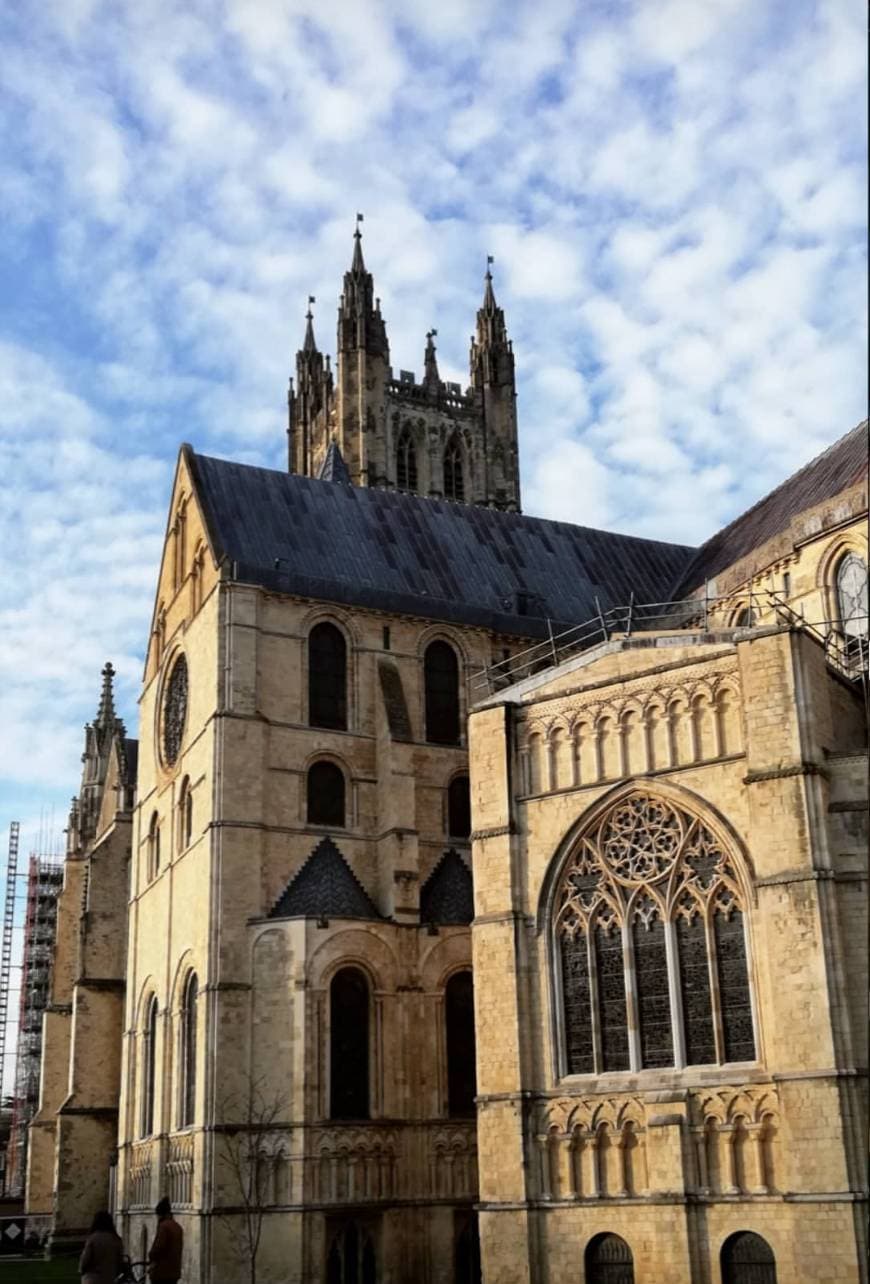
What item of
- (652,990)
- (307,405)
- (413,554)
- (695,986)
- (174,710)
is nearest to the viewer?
(695,986)

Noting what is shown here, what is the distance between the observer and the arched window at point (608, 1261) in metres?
25.2

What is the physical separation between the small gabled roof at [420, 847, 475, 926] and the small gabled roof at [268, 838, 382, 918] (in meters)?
1.27

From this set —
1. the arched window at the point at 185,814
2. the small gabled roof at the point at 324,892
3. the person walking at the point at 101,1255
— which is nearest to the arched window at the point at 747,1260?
the person walking at the point at 101,1255

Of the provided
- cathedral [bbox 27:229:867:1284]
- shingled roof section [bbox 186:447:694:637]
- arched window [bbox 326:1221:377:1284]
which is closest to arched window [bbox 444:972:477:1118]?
cathedral [bbox 27:229:867:1284]

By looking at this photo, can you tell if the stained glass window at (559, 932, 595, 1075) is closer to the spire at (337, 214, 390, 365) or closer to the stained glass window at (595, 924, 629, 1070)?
the stained glass window at (595, 924, 629, 1070)

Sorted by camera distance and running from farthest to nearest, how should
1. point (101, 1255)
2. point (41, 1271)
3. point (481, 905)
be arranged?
point (41, 1271)
point (481, 905)
point (101, 1255)

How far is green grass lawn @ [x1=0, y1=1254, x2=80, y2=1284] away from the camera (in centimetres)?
3477

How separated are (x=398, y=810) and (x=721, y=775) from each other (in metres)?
10.8

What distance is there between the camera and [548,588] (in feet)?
138

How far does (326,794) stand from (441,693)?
13.7 feet

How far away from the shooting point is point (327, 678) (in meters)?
36.8

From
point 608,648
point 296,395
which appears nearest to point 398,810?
point 608,648

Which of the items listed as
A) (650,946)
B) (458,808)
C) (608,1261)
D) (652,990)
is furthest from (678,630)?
(608,1261)

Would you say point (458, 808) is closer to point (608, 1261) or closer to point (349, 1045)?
point (349, 1045)
